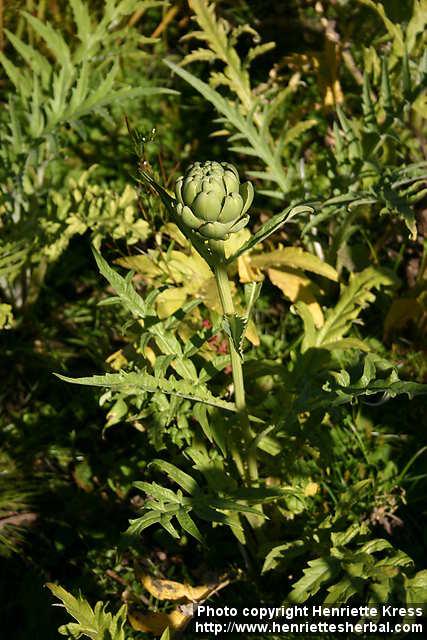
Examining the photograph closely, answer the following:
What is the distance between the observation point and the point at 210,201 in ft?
3.90

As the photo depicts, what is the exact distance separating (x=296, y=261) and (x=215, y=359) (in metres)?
0.54

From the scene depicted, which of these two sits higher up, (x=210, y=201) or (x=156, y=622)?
(x=210, y=201)

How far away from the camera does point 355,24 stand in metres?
2.46

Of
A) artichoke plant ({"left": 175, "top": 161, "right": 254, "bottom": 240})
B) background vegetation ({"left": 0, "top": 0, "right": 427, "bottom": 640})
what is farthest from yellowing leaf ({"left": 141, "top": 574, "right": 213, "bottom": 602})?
artichoke plant ({"left": 175, "top": 161, "right": 254, "bottom": 240})

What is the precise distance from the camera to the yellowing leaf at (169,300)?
192 cm

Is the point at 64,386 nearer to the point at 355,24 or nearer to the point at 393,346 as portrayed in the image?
the point at 393,346

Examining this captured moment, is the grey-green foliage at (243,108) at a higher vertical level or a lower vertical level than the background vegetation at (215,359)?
higher

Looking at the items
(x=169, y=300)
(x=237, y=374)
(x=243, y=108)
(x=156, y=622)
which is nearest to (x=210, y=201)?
(x=237, y=374)

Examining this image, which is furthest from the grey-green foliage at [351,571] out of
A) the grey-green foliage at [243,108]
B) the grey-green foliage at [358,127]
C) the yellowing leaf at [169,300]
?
the grey-green foliage at [243,108]

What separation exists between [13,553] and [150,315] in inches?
36.2

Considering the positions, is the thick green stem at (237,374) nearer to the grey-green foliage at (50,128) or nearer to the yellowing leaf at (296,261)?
the yellowing leaf at (296,261)

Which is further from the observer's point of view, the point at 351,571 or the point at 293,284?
the point at 293,284

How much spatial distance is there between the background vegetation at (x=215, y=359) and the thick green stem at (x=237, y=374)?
6cm

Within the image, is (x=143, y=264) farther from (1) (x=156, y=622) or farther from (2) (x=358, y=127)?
(1) (x=156, y=622)
